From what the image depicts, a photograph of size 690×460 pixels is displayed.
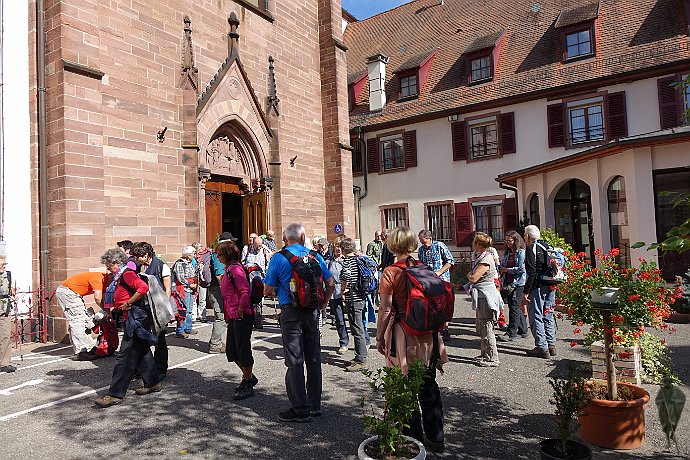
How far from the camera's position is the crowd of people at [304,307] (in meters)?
3.67

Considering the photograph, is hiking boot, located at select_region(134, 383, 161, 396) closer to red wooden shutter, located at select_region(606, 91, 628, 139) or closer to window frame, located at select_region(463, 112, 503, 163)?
window frame, located at select_region(463, 112, 503, 163)

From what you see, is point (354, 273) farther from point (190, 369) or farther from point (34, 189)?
point (34, 189)

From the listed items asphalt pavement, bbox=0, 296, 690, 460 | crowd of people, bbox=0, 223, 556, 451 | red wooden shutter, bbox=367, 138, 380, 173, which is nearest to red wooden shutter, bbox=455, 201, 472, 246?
red wooden shutter, bbox=367, 138, 380, 173

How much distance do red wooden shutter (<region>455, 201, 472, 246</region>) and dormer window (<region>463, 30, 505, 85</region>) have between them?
5.09 m

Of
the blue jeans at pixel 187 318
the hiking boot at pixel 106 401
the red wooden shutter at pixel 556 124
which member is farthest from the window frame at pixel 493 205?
the hiking boot at pixel 106 401

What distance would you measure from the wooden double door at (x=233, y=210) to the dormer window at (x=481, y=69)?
436 inches

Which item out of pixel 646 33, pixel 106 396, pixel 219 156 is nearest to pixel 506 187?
pixel 646 33

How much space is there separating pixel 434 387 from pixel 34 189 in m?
7.87

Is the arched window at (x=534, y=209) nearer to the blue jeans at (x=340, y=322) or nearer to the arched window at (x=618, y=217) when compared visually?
the arched window at (x=618, y=217)

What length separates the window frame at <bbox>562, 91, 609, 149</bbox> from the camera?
16.6 metres

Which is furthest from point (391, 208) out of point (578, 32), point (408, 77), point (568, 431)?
point (568, 431)

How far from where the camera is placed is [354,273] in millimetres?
6391

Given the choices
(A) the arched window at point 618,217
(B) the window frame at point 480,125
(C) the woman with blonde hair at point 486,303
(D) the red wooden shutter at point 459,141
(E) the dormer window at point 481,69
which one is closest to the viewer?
(C) the woman with blonde hair at point 486,303

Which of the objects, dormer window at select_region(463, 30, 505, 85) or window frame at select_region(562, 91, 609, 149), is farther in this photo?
dormer window at select_region(463, 30, 505, 85)
